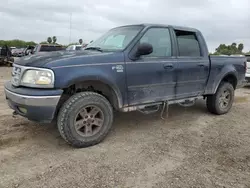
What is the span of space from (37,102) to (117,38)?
197 cm

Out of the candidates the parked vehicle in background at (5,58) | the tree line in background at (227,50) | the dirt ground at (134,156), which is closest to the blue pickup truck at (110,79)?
the dirt ground at (134,156)

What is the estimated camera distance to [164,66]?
15.0ft

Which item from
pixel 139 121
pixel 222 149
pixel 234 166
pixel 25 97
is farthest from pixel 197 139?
pixel 25 97

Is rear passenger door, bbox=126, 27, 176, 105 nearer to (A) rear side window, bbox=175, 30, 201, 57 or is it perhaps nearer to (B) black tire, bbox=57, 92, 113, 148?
(A) rear side window, bbox=175, 30, 201, 57

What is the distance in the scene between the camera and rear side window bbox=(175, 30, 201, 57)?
5.03 metres

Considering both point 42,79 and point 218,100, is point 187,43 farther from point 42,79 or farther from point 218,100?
point 42,79

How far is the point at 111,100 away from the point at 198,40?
2.52 m

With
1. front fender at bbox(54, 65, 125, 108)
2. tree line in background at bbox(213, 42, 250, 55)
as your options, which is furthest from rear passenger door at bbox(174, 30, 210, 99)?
tree line in background at bbox(213, 42, 250, 55)

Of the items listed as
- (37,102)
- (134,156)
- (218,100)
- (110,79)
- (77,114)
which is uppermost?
(110,79)

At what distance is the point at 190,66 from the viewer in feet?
16.5

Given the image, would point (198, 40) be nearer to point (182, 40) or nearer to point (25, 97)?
point (182, 40)

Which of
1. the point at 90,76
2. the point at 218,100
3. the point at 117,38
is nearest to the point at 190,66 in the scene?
the point at 218,100

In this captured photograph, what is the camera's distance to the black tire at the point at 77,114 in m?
3.64

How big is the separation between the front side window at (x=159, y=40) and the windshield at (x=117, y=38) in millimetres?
210
